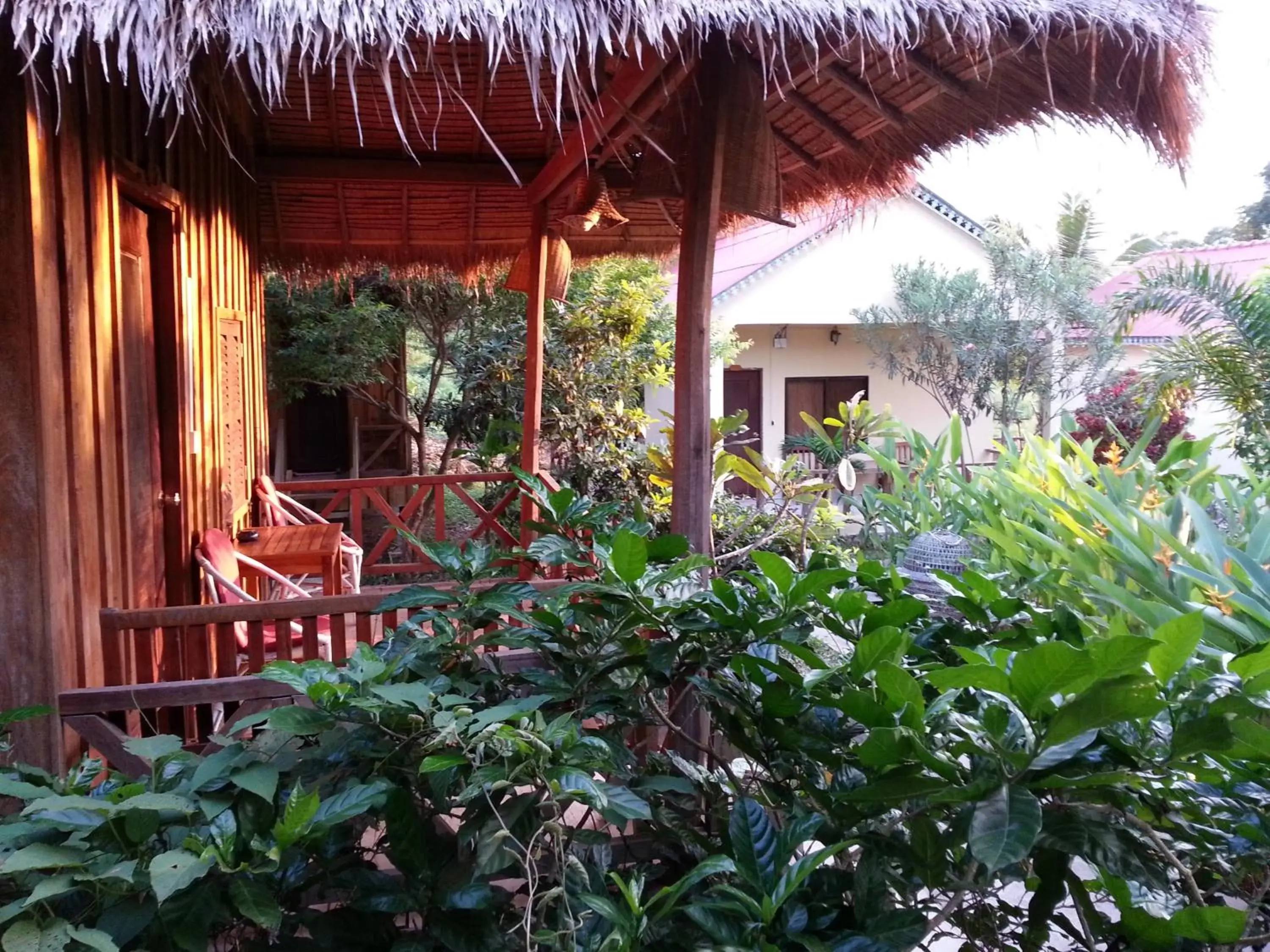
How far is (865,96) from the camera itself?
3.33m

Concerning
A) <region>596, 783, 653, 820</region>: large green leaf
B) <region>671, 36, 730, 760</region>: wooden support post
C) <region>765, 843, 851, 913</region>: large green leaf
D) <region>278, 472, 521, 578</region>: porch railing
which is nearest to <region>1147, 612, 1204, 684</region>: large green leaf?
<region>765, 843, 851, 913</region>: large green leaf

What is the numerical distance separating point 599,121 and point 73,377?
1988 millimetres

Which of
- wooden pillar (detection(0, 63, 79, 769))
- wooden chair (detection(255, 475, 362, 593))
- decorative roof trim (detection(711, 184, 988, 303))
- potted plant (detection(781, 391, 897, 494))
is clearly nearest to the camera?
wooden pillar (detection(0, 63, 79, 769))

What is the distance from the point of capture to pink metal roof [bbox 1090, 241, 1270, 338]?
13.8m

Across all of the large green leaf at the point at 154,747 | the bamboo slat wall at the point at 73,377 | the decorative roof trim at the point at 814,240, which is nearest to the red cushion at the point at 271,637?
the bamboo slat wall at the point at 73,377

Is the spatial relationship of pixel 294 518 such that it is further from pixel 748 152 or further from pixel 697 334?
pixel 748 152

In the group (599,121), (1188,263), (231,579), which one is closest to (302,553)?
(231,579)

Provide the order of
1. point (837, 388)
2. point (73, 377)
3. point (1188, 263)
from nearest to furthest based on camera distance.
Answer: point (73, 377) → point (1188, 263) → point (837, 388)

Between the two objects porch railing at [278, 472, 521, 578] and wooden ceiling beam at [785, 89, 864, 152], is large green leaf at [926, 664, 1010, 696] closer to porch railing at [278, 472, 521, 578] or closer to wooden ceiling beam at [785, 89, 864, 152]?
wooden ceiling beam at [785, 89, 864, 152]

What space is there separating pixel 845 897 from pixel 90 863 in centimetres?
104

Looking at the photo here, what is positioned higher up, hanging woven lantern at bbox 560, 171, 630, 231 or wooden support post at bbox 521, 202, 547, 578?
hanging woven lantern at bbox 560, 171, 630, 231

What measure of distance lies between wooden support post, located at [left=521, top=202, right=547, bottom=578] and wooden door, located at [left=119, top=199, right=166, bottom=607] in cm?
191

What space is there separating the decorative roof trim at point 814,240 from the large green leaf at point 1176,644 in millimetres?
10628

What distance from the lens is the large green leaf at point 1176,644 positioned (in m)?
1.10
